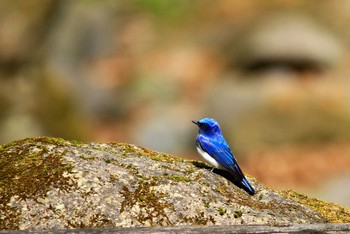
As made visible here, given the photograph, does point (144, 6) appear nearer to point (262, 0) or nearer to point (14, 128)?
point (262, 0)

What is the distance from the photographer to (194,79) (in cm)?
3198

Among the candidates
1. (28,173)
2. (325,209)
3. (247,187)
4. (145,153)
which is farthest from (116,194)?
(325,209)

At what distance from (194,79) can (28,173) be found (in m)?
24.2

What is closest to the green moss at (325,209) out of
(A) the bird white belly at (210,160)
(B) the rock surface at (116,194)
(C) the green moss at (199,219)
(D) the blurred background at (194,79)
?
(B) the rock surface at (116,194)

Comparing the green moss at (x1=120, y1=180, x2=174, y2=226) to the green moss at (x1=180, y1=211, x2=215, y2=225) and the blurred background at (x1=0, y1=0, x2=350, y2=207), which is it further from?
the blurred background at (x1=0, y1=0, x2=350, y2=207)

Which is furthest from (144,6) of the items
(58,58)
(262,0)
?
(58,58)

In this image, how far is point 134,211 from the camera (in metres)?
7.66

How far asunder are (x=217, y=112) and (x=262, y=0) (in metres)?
7.81

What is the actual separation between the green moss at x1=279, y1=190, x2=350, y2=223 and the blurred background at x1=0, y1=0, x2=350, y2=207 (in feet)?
27.9

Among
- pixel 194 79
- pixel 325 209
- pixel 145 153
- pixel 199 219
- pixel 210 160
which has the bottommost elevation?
pixel 199 219

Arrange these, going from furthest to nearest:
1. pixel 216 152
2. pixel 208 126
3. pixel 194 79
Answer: pixel 194 79 < pixel 208 126 < pixel 216 152

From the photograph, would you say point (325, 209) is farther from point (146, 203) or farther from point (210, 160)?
point (146, 203)

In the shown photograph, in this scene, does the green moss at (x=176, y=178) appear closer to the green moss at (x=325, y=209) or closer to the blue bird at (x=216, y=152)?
the blue bird at (x=216, y=152)

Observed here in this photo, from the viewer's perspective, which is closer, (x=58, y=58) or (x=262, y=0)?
(x=58, y=58)
